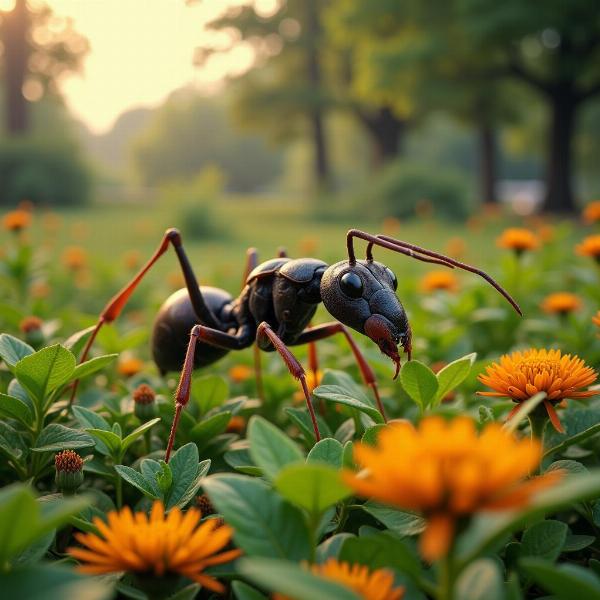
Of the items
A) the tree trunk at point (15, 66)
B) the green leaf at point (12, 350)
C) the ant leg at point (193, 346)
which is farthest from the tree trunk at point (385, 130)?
the green leaf at point (12, 350)

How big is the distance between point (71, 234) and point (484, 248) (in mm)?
7921

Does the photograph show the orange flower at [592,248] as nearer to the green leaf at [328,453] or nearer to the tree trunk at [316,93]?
the green leaf at [328,453]

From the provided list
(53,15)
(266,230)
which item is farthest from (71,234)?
(53,15)

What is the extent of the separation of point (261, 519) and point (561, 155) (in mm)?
20167

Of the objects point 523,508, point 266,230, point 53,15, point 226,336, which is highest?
point 53,15

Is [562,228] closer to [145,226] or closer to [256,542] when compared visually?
[256,542]

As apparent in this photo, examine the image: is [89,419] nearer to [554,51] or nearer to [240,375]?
[240,375]

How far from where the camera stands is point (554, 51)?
18.7m

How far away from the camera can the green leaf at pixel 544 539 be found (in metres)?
1.18

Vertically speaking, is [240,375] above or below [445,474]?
below

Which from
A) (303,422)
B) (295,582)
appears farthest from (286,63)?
(295,582)

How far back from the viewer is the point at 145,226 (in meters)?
12.2

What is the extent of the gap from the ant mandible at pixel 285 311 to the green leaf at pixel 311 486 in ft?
1.80

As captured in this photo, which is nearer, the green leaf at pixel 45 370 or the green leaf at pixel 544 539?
the green leaf at pixel 544 539
